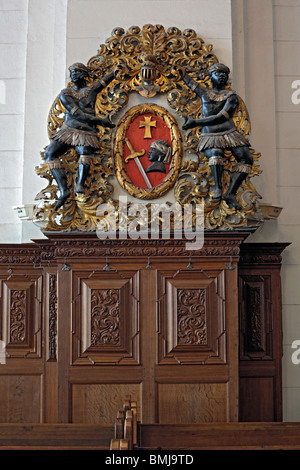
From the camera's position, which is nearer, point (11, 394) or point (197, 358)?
point (197, 358)

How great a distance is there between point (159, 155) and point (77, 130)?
26.9 inches

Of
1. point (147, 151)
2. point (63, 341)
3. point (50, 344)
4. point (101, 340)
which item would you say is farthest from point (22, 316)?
point (147, 151)

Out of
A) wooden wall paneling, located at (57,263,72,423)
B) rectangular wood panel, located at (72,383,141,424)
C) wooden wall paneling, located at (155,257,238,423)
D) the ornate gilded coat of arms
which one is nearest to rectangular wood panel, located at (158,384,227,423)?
wooden wall paneling, located at (155,257,238,423)

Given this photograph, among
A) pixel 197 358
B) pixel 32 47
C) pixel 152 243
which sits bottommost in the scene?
pixel 197 358

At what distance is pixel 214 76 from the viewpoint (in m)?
5.34

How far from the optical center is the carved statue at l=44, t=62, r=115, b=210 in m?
5.22

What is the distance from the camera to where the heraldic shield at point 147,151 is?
5.34 meters

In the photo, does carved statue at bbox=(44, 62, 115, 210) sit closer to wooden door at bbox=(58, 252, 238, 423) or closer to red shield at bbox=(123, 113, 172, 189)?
red shield at bbox=(123, 113, 172, 189)

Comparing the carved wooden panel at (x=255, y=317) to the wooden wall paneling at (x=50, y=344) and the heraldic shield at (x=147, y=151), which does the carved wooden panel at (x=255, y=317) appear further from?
the wooden wall paneling at (x=50, y=344)

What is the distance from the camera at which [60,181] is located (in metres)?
5.20

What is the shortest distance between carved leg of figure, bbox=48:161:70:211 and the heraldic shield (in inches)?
17.4

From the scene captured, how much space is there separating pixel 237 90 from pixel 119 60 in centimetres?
107
